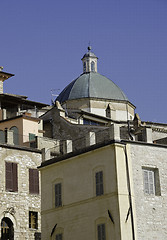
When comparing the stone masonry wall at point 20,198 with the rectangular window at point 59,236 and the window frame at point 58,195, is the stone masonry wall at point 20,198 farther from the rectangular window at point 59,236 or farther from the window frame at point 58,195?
the rectangular window at point 59,236

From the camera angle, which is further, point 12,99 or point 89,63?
point 89,63

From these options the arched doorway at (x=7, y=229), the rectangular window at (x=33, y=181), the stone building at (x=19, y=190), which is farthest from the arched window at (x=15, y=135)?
the arched doorway at (x=7, y=229)

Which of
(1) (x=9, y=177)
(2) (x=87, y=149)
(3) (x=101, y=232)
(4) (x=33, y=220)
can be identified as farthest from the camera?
(4) (x=33, y=220)

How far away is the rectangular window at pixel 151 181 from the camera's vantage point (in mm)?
30875

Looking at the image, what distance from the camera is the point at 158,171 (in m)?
31.4

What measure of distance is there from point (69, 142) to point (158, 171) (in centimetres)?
540

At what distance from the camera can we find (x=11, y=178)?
37.6 m

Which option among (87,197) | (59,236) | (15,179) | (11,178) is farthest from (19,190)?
(87,197)

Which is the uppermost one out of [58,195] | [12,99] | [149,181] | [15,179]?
[12,99]

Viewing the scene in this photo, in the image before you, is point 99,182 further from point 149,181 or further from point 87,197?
point 149,181

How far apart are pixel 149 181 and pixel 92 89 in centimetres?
3484

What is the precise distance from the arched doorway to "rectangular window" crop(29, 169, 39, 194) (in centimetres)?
259

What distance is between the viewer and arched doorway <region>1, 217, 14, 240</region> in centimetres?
3672

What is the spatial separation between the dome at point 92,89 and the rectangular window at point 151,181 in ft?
109
